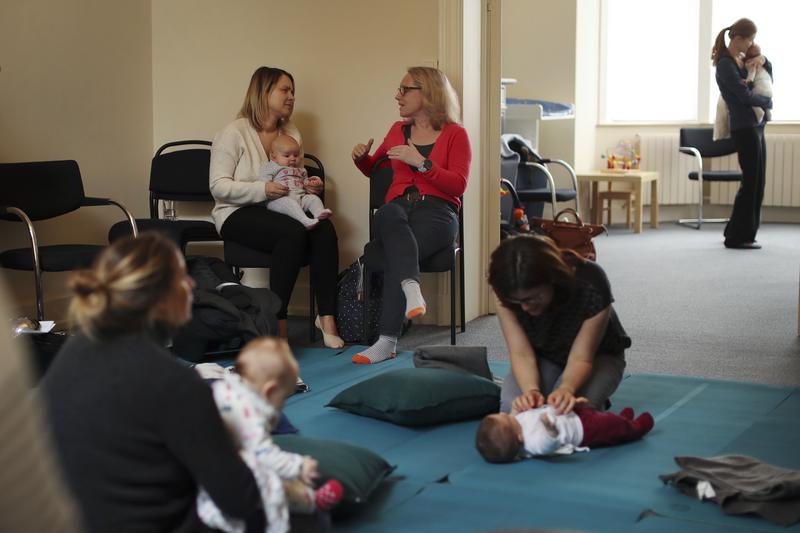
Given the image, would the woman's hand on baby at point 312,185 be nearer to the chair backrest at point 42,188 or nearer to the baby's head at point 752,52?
the chair backrest at point 42,188

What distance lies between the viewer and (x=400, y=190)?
15.1ft

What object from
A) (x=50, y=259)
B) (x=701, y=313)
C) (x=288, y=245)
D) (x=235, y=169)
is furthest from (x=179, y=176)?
(x=701, y=313)

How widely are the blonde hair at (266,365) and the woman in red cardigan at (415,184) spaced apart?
2.24 metres

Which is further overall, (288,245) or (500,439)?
(288,245)

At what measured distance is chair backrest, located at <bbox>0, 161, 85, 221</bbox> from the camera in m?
4.42

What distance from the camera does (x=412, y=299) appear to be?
421 centimetres

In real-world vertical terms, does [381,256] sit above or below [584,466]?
above

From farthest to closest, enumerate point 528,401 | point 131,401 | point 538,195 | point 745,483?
point 538,195, point 528,401, point 745,483, point 131,401

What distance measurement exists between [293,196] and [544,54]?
16.6 ft

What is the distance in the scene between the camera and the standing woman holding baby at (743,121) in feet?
24.4

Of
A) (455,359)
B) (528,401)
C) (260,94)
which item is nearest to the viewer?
(528,401)

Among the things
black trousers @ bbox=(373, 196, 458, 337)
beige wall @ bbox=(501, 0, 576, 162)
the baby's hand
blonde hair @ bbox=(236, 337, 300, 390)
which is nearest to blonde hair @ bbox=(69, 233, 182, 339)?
blonde hair @ bbox=(236, 337, 300, 390)

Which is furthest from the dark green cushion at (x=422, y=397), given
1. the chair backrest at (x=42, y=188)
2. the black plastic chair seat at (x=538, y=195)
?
the black plastic chair seat at (x=538, y=195)

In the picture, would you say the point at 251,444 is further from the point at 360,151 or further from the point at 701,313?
the point at 701,313
